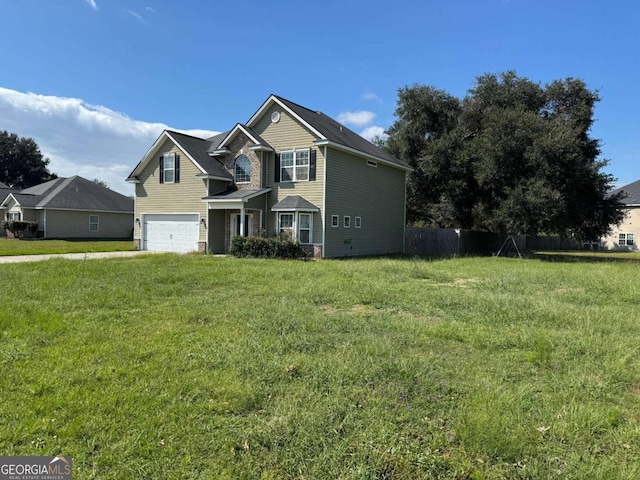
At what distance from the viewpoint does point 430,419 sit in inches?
132

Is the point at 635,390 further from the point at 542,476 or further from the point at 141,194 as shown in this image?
the point at 141,194

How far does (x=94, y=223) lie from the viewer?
118ft

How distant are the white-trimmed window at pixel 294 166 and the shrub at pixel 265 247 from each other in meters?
3.27

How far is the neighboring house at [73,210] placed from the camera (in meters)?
33.3

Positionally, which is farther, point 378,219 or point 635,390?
point 378,219

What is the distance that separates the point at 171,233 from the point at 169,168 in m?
3.54

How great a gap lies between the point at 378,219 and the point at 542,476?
20.6m

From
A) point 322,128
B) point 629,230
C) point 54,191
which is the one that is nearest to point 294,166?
point 322,128

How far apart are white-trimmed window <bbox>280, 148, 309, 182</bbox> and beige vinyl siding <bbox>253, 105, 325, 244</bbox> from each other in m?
0.21

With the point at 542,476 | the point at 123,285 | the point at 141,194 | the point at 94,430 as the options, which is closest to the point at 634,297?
the point at 542,476

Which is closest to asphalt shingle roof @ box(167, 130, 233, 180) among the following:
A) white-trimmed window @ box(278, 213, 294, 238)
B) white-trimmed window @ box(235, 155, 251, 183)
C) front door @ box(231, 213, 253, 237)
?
white-trimmed window @ box(235, 155, 251, 183)

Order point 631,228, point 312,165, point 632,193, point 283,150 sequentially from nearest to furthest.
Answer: point 312,165
point 283,150
point 631,228
point 632,193

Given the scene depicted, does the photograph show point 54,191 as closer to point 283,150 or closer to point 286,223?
point 283,150

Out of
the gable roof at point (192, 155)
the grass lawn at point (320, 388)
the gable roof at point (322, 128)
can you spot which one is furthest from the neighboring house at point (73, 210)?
the grass lawn at point (320, 388)
